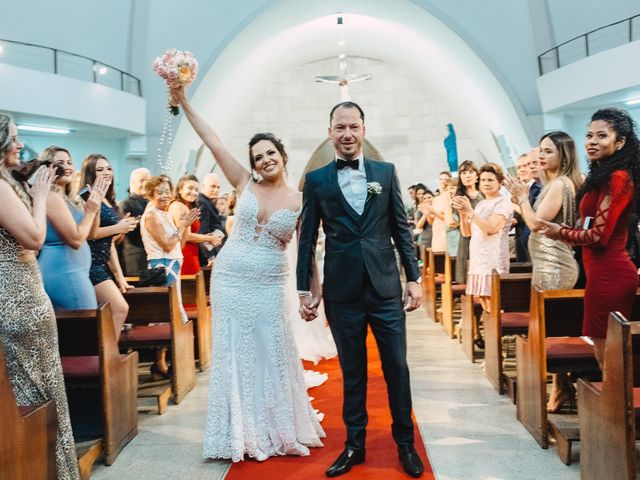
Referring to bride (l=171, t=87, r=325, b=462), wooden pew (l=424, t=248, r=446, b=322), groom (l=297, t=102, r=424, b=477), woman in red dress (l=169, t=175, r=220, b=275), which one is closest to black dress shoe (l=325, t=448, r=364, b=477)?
groom (l=297, t=102, r=424, b=477)

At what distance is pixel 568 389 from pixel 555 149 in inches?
59.2

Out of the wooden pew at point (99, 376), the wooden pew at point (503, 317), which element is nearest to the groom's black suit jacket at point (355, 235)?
the wooden pew at point (99, 376)

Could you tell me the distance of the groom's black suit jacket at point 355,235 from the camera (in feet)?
11.9

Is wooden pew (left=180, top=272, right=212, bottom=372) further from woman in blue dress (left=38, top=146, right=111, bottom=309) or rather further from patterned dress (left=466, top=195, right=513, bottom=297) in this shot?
patterned dress (left=466, top=195, right=513, bottom=297)

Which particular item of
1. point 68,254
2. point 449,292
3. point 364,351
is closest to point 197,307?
point 68,254

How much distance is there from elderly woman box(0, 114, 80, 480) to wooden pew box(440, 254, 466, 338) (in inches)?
201

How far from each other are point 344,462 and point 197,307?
305 centimetres

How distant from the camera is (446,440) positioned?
435 cm

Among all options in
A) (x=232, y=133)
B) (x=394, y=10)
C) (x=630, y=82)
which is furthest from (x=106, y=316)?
(x=232, y=133)

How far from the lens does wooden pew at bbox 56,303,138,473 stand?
4.07 m

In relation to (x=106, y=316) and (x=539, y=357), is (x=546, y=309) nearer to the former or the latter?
(x=539, y=357)

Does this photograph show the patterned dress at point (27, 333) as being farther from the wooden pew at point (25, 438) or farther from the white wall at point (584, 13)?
the white wall at point (584, 13)

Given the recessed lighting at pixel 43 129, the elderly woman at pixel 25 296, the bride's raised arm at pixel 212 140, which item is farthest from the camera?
the recessed lighting at pixel 43 129

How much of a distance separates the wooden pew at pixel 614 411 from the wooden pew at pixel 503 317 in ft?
6.36
